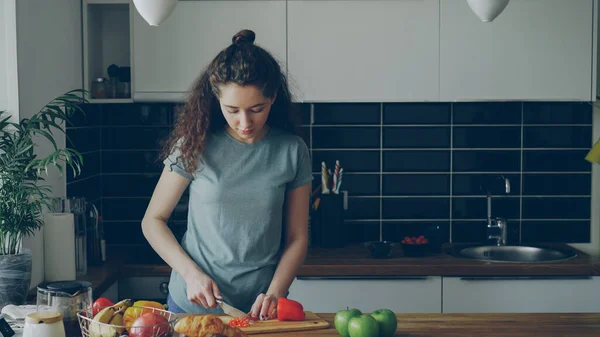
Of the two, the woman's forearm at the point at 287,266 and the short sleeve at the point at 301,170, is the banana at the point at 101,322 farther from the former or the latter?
the short sleeve at the point at 301,170

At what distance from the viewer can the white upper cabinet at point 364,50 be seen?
3.25 meters

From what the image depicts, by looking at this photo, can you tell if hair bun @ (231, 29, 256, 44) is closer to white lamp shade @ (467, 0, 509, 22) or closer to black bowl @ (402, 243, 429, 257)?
white lamp shade @ (467, 0, 509, 22)

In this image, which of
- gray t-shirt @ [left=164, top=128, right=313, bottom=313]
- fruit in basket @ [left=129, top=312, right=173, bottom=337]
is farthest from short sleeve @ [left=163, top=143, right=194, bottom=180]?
fruit in basket @ [left=129, top=312, right=173, bottom=337]

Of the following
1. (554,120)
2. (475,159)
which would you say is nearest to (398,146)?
(475,159)

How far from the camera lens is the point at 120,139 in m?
3.64

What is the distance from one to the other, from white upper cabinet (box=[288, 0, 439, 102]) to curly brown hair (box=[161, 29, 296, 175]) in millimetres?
1049

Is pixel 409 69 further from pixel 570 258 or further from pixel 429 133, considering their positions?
pixel 570 258

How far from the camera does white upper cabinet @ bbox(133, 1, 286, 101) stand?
3.25 m

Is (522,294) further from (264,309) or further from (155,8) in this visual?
(155,8)

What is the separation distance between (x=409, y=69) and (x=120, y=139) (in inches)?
57.9

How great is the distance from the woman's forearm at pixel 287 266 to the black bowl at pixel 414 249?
1141 millimetres

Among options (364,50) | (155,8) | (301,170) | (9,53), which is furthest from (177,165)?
(364,50)

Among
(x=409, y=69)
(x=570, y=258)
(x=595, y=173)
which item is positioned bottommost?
(x=570, y=258)

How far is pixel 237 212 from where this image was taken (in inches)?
82.8
